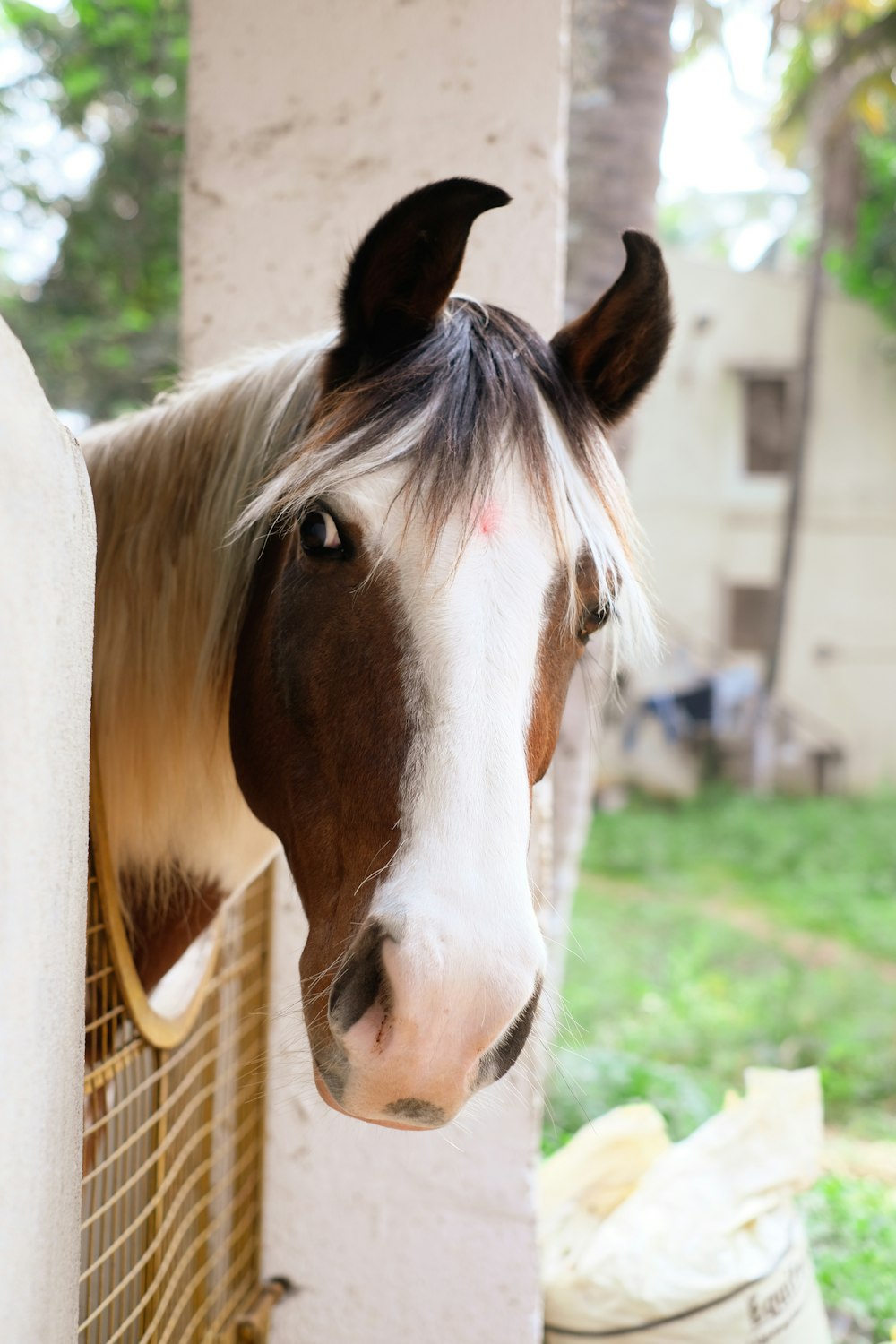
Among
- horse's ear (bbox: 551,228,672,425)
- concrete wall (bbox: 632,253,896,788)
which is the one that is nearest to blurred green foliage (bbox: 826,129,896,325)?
concrete wall (bbox: 632,253,896,788)

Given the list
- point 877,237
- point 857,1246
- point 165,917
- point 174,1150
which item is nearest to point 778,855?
point 857,1246

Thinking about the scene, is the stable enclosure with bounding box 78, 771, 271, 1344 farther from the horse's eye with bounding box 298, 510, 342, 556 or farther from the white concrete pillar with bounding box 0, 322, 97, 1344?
the horse's eye with bounding box 298, 510, 342, 556

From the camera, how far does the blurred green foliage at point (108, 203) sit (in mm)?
7051

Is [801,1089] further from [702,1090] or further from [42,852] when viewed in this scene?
[702,1090]

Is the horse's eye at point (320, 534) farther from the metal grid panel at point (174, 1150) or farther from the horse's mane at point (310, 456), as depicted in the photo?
the metal grid panel at point (174, 1150)

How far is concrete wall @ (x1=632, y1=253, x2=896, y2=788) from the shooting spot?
580 inches

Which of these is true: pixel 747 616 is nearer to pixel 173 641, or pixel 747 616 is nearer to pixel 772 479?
pixel 772 479

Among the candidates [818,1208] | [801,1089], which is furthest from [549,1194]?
[818,1208]

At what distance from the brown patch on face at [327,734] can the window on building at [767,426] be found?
14932 millimetres

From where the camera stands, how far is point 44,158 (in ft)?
25.3

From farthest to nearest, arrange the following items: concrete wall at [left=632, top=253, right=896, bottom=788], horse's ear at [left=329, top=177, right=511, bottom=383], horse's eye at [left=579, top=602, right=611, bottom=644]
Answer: concrete wall at [left=632, top=253, right=896, bottom=788]
horse's eye at [left=579, top=602, right=611, bottom=644]
horse's ear at [left=329, top=177, right=511, bottom=383]

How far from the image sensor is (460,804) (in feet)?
3.30

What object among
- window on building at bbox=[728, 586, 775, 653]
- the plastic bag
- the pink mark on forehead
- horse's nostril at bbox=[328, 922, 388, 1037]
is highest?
the pink mark on forehead

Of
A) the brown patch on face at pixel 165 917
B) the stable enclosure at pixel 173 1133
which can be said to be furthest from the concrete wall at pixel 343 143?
the stable enclosure at pixel 173 1133
